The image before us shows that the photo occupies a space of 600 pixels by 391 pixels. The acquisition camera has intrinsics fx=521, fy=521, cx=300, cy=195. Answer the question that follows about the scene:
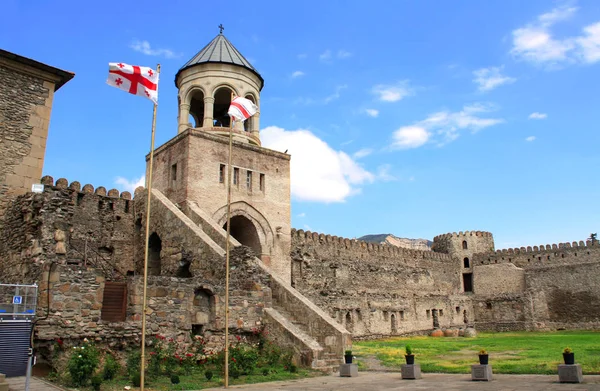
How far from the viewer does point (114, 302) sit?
13.5 meters

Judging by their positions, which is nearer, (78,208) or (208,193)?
(78,208)

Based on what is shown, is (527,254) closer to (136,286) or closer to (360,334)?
(360,334)

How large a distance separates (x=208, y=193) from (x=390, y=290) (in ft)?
57.0

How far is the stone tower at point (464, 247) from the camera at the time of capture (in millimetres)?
46344

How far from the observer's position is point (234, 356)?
1433cm

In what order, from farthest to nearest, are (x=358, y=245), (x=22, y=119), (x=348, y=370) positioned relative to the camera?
(x=358, y=245), (x=22, y=119), (x=348, y=370)

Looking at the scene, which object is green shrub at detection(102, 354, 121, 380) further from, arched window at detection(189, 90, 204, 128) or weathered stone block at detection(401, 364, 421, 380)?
arched window at detection(189, 90, 204, 128)

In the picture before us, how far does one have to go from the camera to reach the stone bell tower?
2356cm

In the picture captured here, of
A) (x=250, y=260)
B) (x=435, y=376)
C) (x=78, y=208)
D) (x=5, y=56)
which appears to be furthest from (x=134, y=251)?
(x=435, y=376)

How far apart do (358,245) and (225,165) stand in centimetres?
1328

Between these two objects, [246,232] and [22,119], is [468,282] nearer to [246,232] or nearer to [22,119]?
[246,232]

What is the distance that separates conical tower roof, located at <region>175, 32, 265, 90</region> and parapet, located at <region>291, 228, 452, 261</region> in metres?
8.83

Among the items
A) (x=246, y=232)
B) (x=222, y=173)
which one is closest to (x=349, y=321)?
(x=246, y=232)

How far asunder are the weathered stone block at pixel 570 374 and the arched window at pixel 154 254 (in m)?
16.1
